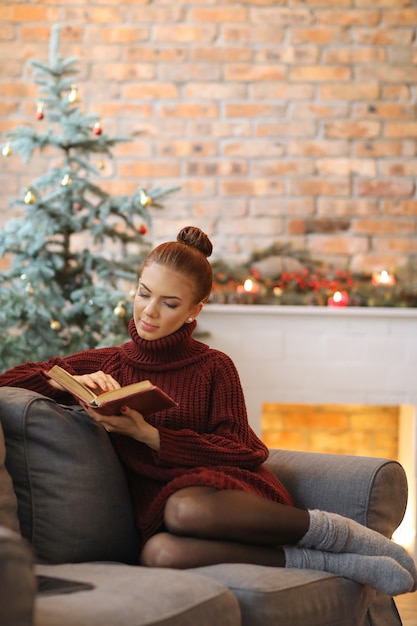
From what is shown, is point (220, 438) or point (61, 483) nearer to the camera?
point (61, 483)

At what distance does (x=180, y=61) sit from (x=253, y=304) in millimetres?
1332

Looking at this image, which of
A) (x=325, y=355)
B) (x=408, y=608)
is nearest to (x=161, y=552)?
(x=408, y=608)

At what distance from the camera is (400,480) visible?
2.51 metres

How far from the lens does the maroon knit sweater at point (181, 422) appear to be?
2.27m

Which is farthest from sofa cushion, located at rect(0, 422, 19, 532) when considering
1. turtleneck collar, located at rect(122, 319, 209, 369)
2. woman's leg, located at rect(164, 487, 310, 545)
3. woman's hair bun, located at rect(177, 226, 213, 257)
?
woman's hair bun, located at rect(177, 226, 213, 257)

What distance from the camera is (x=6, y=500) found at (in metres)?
2.05

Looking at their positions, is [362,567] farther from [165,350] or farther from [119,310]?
[119,310]

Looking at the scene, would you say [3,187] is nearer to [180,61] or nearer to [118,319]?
[180,61]

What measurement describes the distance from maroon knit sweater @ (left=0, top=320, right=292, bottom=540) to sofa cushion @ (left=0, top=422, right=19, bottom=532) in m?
0.30

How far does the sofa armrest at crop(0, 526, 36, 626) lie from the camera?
1.29m

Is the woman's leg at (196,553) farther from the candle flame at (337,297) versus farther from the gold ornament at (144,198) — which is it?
the candle flame at (337,297)

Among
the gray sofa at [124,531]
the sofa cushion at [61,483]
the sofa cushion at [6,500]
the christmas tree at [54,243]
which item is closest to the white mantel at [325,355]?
the christmas tree at [54,243]

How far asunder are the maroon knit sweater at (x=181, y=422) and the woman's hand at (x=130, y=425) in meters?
0.03

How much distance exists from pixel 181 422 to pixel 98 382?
0.82ft
